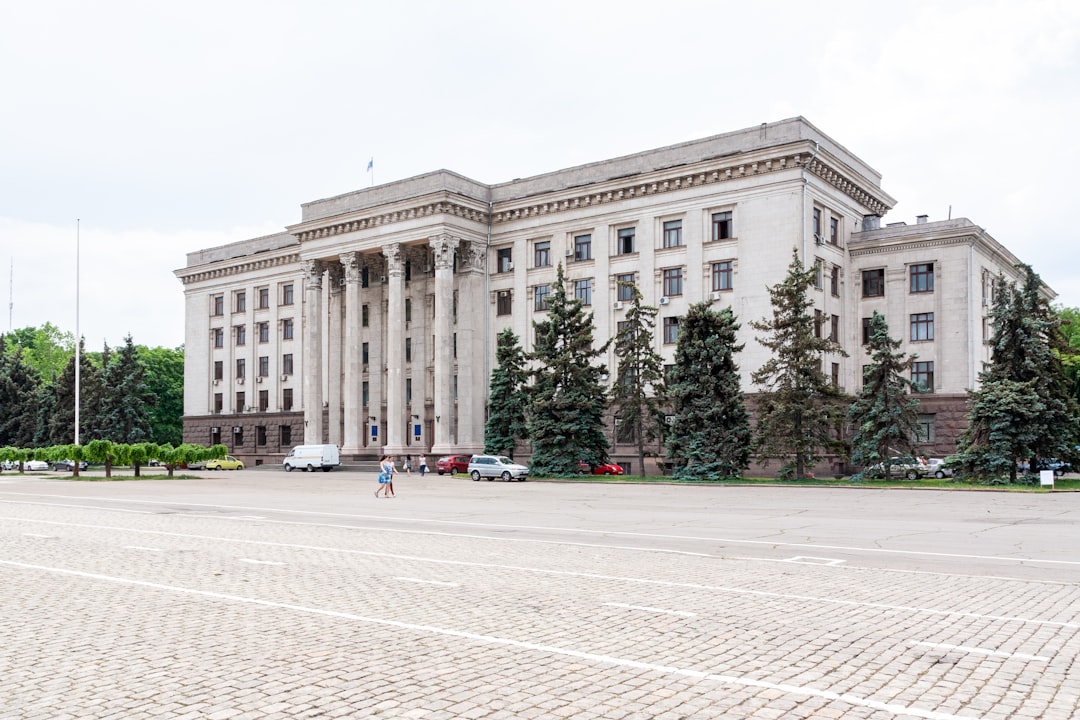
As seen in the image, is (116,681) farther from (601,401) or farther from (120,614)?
(601,401)

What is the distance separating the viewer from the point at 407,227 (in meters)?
62.9

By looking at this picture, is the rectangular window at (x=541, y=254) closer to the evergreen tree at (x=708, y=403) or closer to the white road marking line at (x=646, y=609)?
the evergreen tree at (x=708, y=403)

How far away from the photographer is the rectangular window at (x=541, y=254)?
60.7 m

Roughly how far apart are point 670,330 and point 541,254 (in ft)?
35.7

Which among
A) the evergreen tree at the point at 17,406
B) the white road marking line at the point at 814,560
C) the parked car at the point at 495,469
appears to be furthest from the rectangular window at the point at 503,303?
the evergreen tree at the point at 17,406

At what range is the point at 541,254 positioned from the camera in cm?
6119

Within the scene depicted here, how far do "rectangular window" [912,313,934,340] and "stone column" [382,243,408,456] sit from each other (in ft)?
106

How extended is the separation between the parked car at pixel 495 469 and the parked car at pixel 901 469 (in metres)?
17.0

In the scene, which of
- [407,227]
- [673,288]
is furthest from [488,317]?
[673,288]

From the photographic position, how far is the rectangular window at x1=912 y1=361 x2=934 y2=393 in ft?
169

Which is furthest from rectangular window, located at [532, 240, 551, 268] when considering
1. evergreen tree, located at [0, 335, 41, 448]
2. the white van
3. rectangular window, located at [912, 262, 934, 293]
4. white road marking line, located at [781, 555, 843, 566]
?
evergreen tree, located at [0, 335, 41, 448]

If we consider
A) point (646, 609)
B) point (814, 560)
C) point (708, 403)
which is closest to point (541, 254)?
point (708, 403)

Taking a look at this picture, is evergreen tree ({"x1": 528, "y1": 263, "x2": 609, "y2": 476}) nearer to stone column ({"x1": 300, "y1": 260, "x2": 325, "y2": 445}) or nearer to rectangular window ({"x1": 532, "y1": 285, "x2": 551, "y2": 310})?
rectangular window ({"x1": 532, "y1": 285, "x2": 551, "y2": 310})

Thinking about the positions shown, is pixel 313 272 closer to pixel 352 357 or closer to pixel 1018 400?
pixel 352 357
